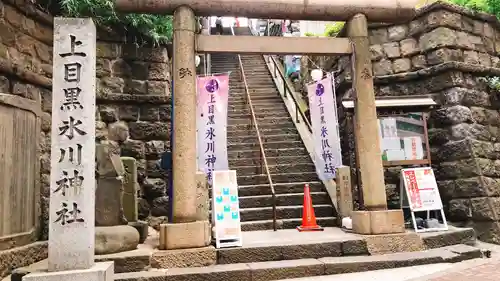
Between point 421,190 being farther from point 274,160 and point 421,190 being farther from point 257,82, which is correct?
point 257,82

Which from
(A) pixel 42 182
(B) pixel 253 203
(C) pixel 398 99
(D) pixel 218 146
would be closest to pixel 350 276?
(B) pixel 253 203

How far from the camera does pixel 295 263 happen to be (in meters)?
5.81


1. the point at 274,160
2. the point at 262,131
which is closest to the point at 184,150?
the point at 274,160

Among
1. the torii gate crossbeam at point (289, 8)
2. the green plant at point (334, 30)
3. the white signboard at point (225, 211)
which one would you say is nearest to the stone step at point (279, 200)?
the white signboard at point (225, 211)

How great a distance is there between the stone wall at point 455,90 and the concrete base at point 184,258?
5.17m

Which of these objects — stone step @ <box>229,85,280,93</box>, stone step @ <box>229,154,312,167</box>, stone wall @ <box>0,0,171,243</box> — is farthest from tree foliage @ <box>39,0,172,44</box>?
stone step @ <box>229,85,280,93</box>

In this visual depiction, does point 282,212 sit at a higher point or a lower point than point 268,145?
lower

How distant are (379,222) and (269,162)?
4.14 meters

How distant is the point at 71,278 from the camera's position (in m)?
4.00

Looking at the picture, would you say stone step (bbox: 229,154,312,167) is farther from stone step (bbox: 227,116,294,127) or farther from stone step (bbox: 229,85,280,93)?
stone step (bbox: 229,85,280,93)

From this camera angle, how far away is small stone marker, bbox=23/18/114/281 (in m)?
4.18

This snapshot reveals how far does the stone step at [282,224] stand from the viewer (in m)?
8.05

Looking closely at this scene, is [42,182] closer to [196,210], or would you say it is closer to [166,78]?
[196,210]

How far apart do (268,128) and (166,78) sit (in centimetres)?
379
